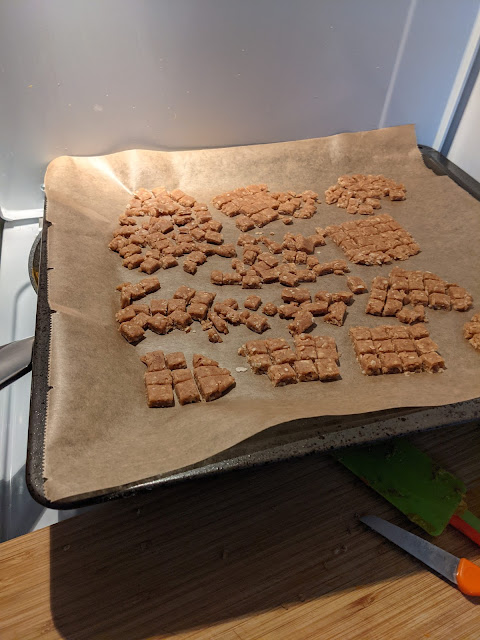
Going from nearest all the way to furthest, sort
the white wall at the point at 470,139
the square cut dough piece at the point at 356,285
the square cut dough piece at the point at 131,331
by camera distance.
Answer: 1. the square cut dough piece at the point at 131,331
2. the square cut dough piece at the point at 356,285
3. the white wall at the point at 470,139

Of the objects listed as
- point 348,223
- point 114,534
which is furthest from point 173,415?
point 348,223

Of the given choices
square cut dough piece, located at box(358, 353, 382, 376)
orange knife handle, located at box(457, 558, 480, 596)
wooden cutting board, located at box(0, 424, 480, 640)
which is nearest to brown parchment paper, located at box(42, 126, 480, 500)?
square cut dough piece, located at box(358, 353, 382, 376)

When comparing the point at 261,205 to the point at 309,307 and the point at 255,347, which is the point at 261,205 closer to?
the point at 309,307

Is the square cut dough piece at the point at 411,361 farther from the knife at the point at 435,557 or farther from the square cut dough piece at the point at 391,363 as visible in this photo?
the knife at the point at 435,557

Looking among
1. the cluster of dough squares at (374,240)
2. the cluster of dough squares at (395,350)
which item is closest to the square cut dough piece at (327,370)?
the cluster of dough squares at (395,350)

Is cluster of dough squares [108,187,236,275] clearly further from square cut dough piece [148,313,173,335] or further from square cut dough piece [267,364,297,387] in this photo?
square cut dough piece [267,364,297,387]

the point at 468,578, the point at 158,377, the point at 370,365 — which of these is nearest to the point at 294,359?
the point at 370,365

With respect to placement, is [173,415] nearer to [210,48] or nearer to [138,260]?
[138,260]
